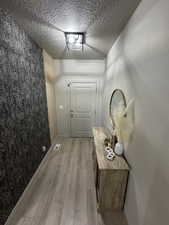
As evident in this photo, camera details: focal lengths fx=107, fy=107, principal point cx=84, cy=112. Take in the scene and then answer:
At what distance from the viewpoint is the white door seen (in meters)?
3.46

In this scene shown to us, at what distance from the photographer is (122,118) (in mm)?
1461

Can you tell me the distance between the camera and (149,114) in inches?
38.1

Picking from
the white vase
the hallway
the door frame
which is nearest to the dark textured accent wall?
the hallway

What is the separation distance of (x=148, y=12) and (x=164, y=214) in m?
1.66

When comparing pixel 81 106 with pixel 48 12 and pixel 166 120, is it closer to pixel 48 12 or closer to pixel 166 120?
pixel 48 12

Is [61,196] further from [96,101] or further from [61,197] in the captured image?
[96,101]

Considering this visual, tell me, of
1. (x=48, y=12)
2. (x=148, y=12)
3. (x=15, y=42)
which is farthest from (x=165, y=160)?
(x=15, y=42)

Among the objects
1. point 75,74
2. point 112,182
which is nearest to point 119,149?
point 112,182

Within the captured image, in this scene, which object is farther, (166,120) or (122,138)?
(122,138)

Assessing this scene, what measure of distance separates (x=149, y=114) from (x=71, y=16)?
1479 mm

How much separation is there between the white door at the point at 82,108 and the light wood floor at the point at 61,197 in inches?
47.1

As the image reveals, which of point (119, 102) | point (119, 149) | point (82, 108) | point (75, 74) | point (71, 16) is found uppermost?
point (71, 16)

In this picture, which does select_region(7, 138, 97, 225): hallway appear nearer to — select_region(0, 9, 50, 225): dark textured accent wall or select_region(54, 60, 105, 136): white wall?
select_region(0, 9, 50, 225): dark textured accent wall

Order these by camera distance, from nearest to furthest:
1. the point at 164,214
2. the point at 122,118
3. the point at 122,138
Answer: the point at 164,214, the point at 122,118, the point at 122,138
